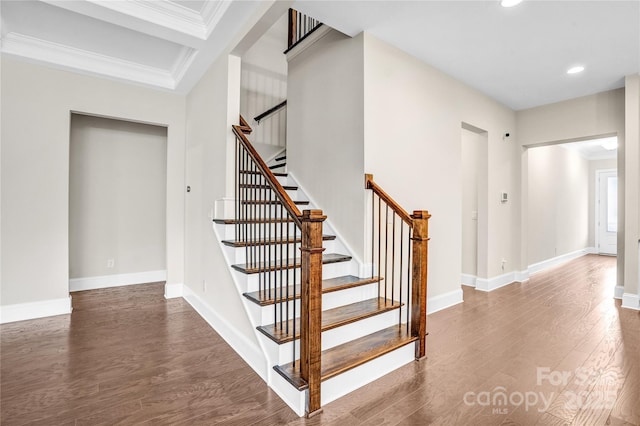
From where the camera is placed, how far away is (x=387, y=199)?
287 centimetres

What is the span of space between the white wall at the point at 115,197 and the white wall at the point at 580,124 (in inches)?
242

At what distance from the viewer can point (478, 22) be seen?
9.75ft

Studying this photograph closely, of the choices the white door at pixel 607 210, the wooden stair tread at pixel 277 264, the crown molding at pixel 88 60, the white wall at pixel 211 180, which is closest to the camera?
the wooden stair tread at pixel 277 264

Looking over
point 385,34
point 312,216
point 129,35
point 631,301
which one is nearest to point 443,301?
point 631,301

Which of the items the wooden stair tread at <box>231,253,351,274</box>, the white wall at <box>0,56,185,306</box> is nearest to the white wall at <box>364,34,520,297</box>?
the wooden stair tread at <box>231,253,351,274</box>

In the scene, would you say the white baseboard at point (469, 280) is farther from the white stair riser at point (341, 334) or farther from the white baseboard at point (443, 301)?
the white stair riser at point (341, 334)

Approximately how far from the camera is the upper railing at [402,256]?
263 cm

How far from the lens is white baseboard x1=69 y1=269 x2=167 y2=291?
187 inches

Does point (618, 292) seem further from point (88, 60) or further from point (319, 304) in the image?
point (88, 60)

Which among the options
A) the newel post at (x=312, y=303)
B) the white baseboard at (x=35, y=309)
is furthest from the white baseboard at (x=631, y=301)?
the white baseboard at (x=35, y=309)

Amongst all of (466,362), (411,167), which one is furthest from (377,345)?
(411,167)

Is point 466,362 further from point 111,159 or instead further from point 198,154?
point 111,159

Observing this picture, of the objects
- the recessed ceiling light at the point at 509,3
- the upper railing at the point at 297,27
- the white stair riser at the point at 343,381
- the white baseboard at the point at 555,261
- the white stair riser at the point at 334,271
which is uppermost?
the upper railing at the point at 297,27

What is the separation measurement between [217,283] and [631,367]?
3599 mm
